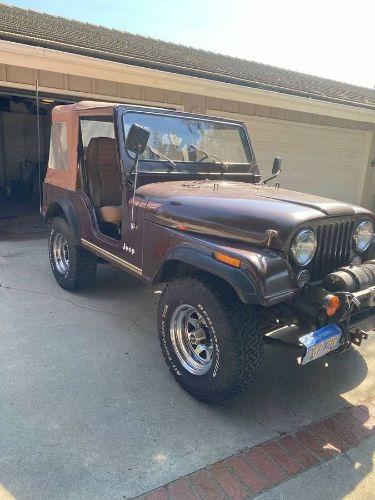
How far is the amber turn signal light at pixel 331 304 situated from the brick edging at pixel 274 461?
800mm

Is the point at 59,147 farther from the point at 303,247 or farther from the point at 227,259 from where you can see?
the point at 303,247

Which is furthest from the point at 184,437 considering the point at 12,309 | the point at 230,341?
the point at 12,309

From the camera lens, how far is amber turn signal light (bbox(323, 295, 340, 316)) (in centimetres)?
231

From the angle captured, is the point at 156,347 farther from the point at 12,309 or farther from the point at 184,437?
the point at 12,309

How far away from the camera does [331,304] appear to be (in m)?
2.31

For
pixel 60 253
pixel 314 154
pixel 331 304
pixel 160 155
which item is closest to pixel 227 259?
pixel 331 304

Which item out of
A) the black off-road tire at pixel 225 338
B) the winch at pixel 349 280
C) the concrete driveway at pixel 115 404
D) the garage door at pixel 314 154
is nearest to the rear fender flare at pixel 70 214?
the concrete driveway at pixel 115 404

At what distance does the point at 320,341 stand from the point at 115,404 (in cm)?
138

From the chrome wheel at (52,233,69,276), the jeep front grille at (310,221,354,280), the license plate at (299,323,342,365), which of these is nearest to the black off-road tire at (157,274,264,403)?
the license plate at (299,323,342,365)

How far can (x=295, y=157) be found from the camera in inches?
398

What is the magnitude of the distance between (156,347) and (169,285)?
834 millimetres

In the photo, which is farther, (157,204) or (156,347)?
(156,347)

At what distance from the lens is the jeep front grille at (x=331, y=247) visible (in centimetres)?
262

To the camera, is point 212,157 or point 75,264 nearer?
point 212,157
